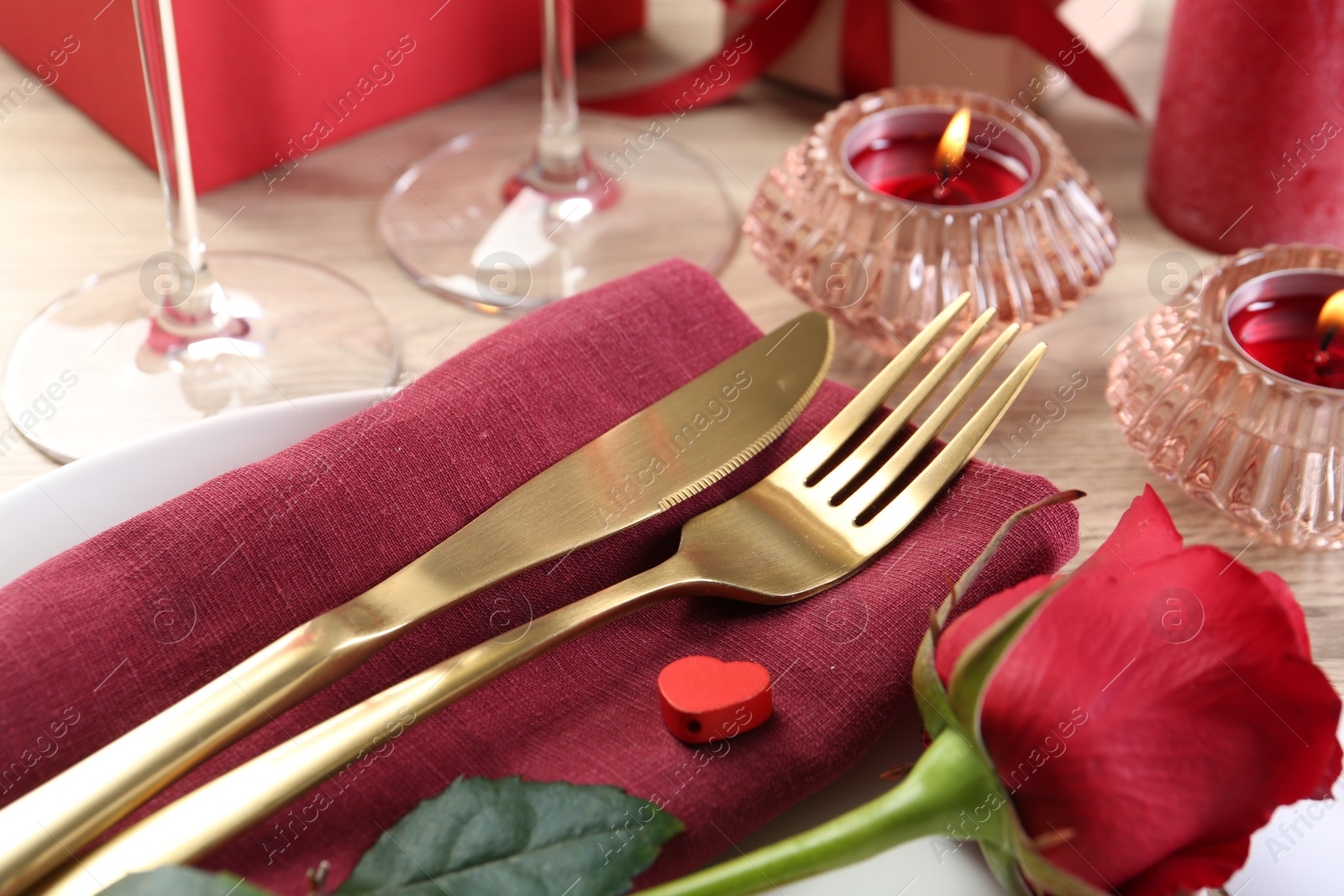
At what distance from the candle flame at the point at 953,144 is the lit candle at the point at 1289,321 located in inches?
4.7

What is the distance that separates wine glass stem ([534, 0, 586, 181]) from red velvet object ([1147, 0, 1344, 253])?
29 cm

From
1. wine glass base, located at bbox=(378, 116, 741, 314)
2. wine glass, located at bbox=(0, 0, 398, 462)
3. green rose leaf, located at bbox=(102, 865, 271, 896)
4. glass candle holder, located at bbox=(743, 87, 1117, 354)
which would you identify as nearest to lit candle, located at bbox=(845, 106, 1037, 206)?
glass candle holder, located at bbox=(743, 87, 1117, 354)

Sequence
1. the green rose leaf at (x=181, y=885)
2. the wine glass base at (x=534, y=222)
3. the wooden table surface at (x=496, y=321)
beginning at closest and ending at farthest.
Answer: the green rose leaf at (x=181, y=885) → the wooden table surface at (x=496, y=321) → the wine glass base at (x=534, y=222)

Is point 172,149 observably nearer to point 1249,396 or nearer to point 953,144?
point 953,144

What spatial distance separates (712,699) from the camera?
315 mm

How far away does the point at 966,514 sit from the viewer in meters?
0.38

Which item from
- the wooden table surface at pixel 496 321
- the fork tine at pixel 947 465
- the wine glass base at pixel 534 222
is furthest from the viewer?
the wine glass base at pixel 534 222

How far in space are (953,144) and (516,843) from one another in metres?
0.34

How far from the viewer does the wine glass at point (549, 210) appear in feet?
1.92

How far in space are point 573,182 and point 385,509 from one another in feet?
1.06

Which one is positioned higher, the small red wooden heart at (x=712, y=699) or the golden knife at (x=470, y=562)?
the golden knife at (x=470, y=562)

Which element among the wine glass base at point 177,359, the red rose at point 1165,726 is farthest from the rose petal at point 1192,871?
the wine glass base at point 177,359

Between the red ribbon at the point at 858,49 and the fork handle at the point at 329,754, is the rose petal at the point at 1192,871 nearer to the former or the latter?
the fork handle at the point at 329,754

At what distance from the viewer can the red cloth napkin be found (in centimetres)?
30
